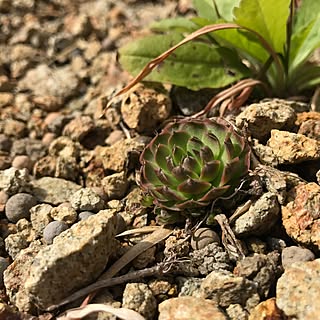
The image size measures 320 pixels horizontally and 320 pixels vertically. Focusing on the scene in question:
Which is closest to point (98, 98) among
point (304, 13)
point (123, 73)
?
point (123, 73)

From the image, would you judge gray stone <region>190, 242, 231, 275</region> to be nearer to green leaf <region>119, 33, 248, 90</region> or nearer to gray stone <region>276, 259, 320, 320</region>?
gray stone <region>276, 259, 320, 320</region>

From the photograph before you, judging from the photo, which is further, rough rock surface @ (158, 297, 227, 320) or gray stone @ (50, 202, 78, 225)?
gray stone @ (50, 202, 78, 225)

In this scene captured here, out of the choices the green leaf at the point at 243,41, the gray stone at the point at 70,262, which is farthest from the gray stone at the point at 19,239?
the green leaf at the point at 243,41

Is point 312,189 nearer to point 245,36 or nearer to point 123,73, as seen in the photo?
point 245,36

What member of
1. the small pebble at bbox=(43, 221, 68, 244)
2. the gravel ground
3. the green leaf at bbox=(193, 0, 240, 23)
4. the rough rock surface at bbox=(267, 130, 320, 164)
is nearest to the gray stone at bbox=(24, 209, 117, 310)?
the gravel ground

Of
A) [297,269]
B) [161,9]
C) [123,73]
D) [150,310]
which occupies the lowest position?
[150,310]

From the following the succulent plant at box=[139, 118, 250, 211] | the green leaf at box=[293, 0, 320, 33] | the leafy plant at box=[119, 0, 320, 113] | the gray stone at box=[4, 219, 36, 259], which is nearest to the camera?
the succulent plant at box=[139, 118, 250, 211]
